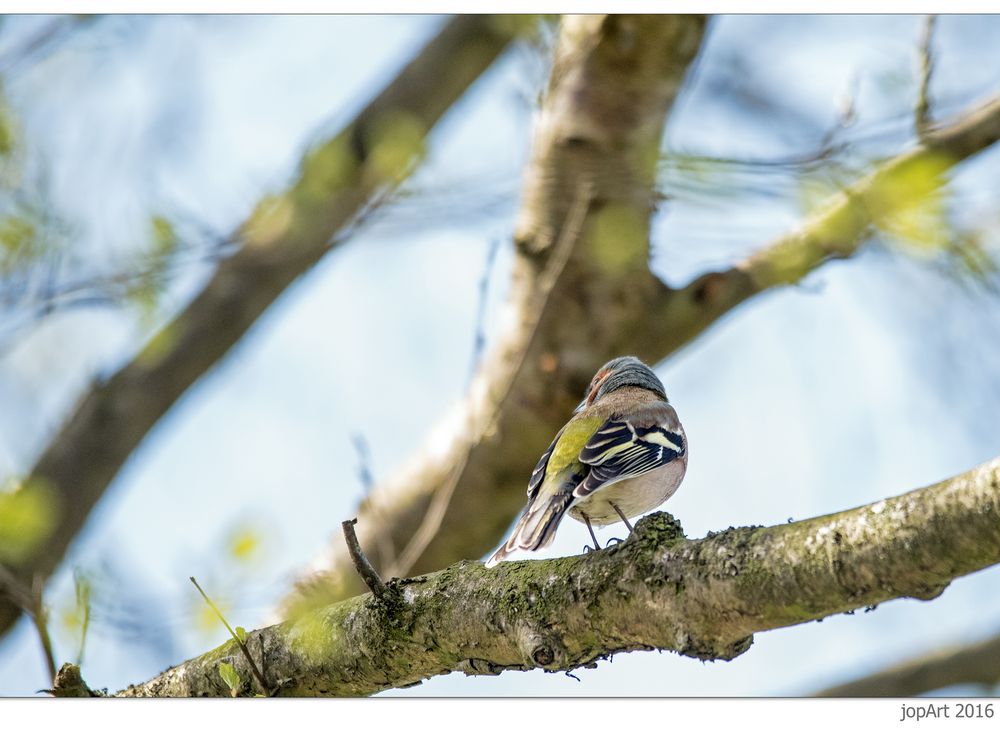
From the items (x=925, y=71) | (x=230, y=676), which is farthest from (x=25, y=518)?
(x=925, y=71)

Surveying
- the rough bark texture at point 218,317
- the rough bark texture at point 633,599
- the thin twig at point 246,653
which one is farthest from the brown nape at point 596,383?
the thin twig at point 246,653

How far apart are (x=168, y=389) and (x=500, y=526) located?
1550 millimetres

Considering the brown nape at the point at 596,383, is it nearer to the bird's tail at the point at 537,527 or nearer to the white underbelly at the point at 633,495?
the white underbelly at the point at 633,495

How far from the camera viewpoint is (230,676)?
264 centimetres

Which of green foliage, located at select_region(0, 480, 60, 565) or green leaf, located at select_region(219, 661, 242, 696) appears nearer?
green leaf, located at select_region(219, 661, 242, 696)

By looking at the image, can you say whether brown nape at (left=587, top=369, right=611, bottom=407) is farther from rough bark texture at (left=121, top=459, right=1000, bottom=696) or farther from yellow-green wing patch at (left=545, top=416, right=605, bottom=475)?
rough bark texture at (left=121, top=459, right=1000, bottom=696)

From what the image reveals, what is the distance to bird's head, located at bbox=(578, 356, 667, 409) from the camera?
3.90 m

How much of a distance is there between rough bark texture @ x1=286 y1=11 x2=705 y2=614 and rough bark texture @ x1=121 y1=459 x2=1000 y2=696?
1383 mm

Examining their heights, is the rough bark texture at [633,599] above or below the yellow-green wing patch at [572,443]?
below

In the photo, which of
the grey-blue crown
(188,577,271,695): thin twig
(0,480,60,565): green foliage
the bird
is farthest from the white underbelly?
(0,480,60,565): green foliage

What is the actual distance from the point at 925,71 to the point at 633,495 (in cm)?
165

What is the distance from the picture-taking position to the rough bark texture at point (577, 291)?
13.9 ft

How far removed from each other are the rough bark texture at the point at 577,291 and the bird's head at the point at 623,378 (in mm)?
327

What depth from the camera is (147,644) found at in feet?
10.7
